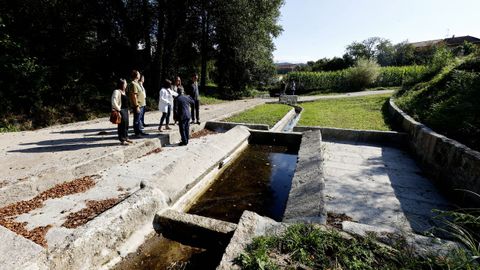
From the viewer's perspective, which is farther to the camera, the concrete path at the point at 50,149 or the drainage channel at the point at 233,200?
the concrete path at the point at 50,149

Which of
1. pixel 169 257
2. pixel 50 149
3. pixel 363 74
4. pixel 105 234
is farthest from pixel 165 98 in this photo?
pixel 363 74

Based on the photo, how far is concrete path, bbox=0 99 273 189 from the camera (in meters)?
5.39

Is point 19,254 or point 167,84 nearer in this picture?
point 19,254

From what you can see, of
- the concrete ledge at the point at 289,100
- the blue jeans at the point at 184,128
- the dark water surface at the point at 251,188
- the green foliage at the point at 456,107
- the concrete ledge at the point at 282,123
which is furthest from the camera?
the concrete ledge at the point at 289,100

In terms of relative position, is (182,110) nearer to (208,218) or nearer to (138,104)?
(138,104)

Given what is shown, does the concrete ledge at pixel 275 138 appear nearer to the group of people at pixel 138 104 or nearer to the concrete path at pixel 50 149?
the group of people at pixel 138 104

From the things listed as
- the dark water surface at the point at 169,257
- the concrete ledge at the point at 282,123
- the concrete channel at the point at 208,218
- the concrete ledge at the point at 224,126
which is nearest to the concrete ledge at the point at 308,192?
the concrete channel at the point at 208,218

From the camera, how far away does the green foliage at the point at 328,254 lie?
8.16 feet

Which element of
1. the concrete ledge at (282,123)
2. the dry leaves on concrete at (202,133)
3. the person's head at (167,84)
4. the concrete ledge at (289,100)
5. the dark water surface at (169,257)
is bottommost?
the dark water surface at (169,257)

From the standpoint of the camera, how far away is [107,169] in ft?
20.2

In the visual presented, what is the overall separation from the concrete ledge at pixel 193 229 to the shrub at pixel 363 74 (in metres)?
31.8

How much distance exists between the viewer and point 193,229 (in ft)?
12.9

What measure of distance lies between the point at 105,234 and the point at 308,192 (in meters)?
3.31

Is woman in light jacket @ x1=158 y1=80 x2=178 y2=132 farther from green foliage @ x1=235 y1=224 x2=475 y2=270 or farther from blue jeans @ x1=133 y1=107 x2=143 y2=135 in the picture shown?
green foliage @ x1=235 y1=224 x2=475 y2=270
